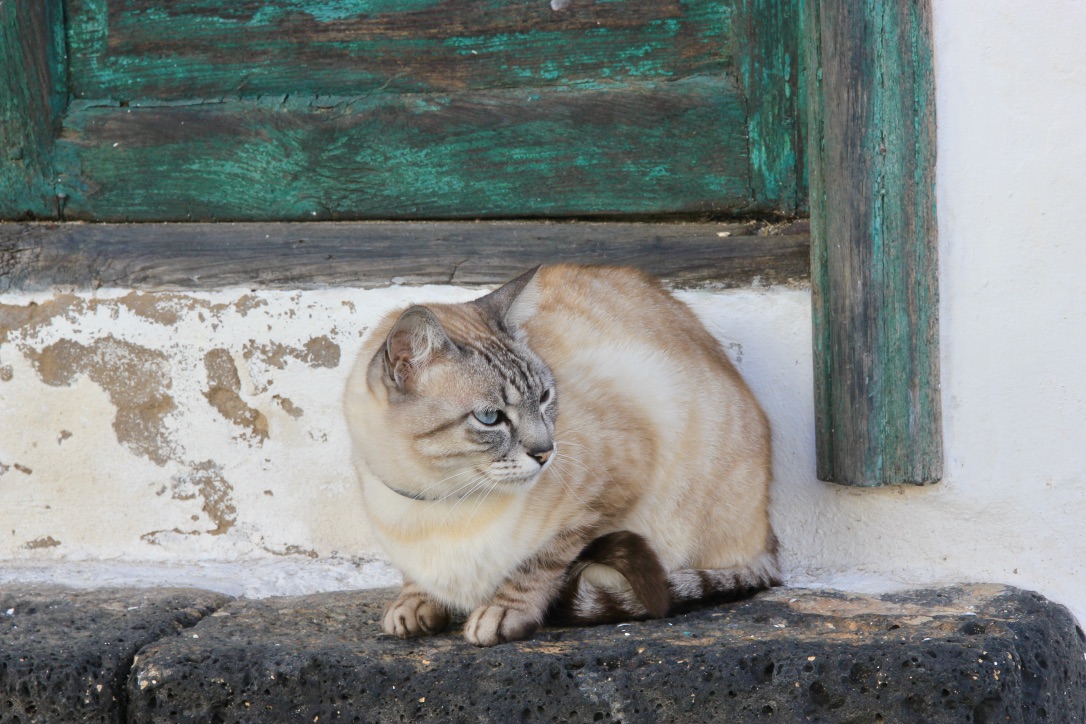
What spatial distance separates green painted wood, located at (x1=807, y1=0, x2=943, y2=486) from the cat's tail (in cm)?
74

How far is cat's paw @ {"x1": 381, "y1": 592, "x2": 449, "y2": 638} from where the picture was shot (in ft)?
8.70

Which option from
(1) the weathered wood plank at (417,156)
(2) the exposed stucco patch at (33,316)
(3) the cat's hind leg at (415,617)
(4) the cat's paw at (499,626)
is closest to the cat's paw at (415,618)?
(3) the cat's hind leg at (415,617)

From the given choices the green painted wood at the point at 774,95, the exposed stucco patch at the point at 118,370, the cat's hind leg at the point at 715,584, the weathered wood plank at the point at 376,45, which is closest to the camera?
the cat's hind leg at the point at 715,584

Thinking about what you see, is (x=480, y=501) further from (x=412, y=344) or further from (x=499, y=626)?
(x=412, y=344)

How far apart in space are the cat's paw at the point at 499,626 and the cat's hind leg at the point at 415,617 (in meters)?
0.14

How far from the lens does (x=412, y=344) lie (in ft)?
8.02

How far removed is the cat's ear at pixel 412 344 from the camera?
2.38 metres

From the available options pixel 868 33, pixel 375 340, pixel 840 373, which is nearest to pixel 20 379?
pixel 375 340

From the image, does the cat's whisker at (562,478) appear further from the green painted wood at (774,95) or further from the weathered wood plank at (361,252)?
the green painted wood at (774,95)

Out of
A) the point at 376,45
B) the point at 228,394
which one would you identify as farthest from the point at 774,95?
the point at 228,394

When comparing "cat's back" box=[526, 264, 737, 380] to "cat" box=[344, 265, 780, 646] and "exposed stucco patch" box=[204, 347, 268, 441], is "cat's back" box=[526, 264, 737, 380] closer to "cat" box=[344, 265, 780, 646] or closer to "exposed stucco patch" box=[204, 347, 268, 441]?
"cat" box=[344, 265, 780, 646]

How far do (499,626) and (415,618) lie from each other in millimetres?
250

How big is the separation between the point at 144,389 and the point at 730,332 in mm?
1860

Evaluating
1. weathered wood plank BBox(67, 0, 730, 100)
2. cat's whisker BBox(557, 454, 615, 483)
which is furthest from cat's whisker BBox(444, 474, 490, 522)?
weathered wood plank BBox(67, 0, 730, 100)
